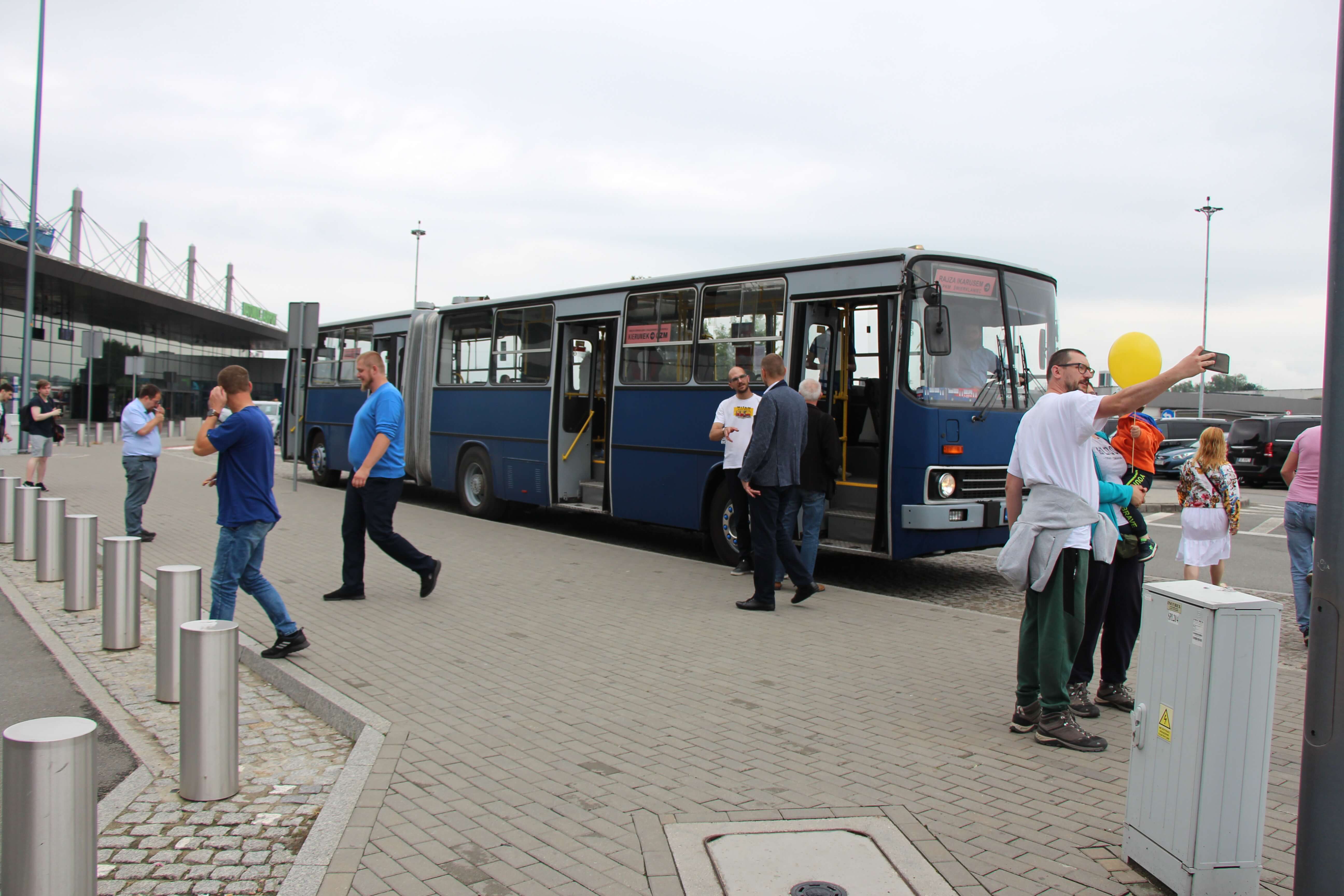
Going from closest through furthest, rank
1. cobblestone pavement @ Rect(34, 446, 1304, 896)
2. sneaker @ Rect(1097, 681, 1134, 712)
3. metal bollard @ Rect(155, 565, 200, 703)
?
cobblestone pavement @ Rect(34, 446, 1304, 896), sneaker @ Rect(1097, 681, 1134, 712), metal bollard @ Rect(155, 565, 200, 703)

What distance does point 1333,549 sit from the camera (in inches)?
112

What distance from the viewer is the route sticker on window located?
128 inches

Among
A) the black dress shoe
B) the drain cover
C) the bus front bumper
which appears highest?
the bus front bumper

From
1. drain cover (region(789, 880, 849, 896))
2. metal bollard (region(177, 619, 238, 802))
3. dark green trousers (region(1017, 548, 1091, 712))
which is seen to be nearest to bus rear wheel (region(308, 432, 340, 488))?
metal bollard (region(177, 619, 238, 802))

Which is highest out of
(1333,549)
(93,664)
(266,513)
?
(1333,549)

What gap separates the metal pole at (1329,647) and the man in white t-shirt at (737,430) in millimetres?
6040

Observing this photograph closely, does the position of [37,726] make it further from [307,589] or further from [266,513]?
[307,589]

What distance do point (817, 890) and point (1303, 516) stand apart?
18.5ft

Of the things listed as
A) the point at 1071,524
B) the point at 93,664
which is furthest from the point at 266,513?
the point at 1071,524

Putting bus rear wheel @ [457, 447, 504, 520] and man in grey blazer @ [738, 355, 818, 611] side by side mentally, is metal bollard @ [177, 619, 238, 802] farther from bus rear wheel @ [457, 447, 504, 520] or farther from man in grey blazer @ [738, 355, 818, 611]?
bus rear wheel @ [457, 447, 504, 520]

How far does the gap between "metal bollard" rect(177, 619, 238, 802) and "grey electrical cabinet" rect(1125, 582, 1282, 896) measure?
11.4 feet

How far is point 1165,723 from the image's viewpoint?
3.29 m

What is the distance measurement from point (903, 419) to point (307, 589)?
525 cm

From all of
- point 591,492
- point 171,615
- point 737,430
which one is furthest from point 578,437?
point 171,615
